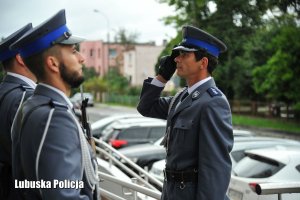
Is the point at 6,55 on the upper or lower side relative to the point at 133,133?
upper

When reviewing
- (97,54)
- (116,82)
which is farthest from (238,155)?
(97,54)

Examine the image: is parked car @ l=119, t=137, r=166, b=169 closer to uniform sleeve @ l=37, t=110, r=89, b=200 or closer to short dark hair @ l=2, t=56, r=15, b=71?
short dark hair @ l=2, t=56, r=15, b=71

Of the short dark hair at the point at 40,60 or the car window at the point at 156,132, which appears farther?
the car window at the point at 156,132

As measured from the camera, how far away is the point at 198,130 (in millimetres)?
2951

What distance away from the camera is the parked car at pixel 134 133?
10413mm

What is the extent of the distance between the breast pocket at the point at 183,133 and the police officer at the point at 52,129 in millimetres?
813

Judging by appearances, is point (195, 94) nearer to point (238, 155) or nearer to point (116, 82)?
point (238, 155)

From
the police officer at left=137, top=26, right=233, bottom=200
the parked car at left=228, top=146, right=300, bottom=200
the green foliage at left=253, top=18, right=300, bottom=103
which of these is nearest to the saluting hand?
the police officer at left=137, top=26, right=233, bottom=200

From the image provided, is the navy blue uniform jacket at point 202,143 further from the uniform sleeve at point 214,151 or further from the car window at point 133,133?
the car window at point 133,133

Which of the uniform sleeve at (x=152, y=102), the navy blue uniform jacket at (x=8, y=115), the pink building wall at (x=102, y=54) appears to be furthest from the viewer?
the pink building wall at (x=102, y=54)

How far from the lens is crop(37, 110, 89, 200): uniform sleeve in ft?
6.81

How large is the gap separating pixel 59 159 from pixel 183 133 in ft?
3.72

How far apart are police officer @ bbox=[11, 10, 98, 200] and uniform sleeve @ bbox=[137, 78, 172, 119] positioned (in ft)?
3.83

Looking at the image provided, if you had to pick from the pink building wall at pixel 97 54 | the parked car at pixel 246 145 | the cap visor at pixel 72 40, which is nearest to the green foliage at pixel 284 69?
the parked car at pixel 246 145
